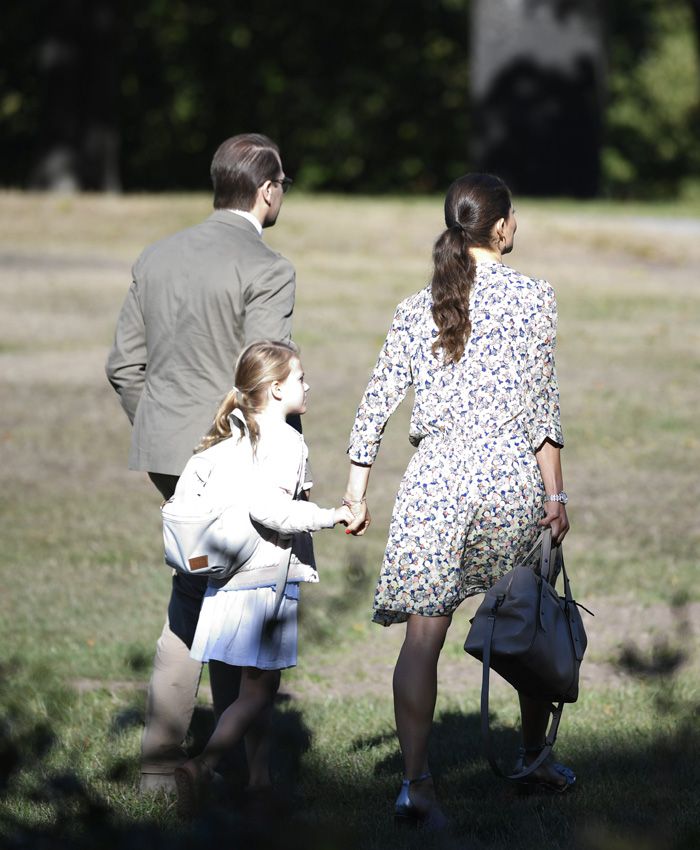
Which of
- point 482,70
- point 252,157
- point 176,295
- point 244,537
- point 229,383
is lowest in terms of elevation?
point 244,537

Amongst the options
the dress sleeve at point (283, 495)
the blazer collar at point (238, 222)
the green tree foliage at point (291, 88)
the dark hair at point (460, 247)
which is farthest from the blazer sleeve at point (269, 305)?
the green tree foliage at point (291, 88)

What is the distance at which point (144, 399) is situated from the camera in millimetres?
4539

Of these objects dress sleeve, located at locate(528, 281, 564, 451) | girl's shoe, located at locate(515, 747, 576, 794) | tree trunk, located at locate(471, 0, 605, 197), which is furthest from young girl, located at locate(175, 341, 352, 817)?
tree trunk, located at locate(471, 0, 605, 197)

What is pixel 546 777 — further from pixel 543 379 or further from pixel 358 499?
pixel 543 379

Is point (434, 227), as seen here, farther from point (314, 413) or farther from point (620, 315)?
point (314, 413)

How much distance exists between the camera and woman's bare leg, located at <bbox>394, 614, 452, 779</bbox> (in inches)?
159

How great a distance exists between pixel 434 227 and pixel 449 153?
2444 cm

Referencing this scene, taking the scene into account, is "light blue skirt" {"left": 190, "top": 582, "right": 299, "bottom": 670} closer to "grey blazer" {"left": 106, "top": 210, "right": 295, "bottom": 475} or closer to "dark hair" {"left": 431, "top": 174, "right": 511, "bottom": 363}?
"grey blazer" {"left": 106, "top": 210, "right": 295, "bottom": 475}

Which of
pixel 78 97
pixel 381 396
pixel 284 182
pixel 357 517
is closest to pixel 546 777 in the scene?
pixel 357 517

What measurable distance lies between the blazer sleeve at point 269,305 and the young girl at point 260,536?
20 centimetres

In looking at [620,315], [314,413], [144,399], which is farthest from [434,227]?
[144,399]

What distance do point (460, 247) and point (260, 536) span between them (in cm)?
102

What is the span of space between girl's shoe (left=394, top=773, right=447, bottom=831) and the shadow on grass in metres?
0.05

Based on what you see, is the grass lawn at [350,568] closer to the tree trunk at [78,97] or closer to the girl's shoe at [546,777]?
the girl's shoe at [546,777]
